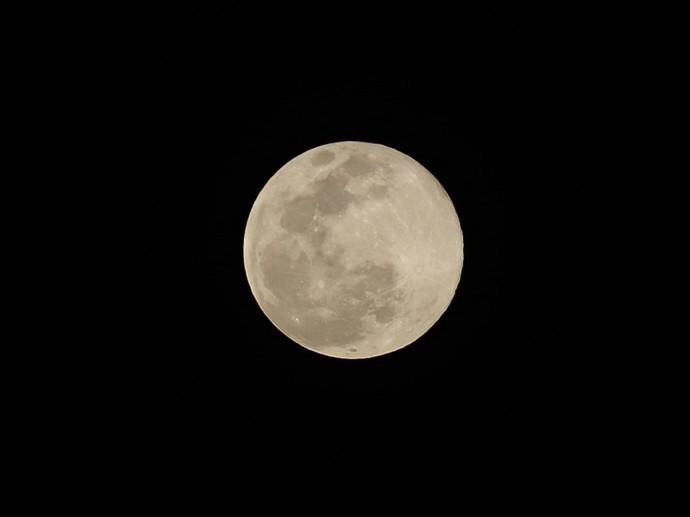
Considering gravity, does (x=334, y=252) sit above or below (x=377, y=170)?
below

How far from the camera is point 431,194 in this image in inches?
177

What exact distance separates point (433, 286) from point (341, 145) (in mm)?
1327

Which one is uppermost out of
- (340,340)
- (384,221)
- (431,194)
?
(431,194)

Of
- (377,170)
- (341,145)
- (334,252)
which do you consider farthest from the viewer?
(341,145)

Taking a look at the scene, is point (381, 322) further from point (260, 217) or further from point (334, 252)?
point (260, 217)

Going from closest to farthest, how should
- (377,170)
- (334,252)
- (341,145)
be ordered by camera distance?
(334,252) < (377,170) < (341,145)

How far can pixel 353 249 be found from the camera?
4.07 metres

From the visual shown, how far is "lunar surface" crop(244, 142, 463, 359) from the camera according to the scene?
4.11 metres

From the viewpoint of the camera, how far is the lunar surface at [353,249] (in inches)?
162

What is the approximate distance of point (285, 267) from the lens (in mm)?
4258

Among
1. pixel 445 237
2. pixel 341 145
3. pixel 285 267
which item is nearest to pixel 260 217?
pixel 285 267

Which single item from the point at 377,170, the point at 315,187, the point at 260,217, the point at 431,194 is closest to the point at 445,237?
the point at 431,194

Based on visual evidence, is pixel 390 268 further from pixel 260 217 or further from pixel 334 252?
pixel 260 217

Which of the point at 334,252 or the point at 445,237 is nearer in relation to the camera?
the point at 334,252
